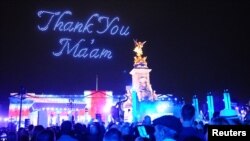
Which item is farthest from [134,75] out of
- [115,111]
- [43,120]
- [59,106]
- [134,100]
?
[43,120]

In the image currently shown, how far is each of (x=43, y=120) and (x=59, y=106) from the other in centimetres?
3542

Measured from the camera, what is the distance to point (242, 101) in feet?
233

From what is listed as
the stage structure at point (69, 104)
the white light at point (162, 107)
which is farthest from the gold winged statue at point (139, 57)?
the white light at point (162, 107)

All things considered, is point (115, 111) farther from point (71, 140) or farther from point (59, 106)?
point (59, 106)

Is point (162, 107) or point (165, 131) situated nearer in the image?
point (165, 131)

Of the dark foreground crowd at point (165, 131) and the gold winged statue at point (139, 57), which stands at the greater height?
the gold winged statue at point (139, 57)

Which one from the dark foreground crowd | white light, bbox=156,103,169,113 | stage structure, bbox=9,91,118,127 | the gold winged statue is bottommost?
the dark foreground crowd

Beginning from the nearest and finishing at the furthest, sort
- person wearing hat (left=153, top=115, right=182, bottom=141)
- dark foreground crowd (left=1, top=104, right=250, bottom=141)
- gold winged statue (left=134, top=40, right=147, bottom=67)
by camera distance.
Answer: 1. person wearing hat (left=153, top=115, right=182, bottom=141)
2. dark foreground crowd (left=1, top=104, right=250, bottom=141)
3. gold winged statue (left=134, top=40, right=147, bottom=67)

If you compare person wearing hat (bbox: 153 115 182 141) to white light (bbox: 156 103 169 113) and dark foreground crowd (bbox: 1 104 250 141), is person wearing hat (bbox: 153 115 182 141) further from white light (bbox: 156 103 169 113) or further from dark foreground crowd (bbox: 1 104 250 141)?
white light (bbox: 156 103 169 113)

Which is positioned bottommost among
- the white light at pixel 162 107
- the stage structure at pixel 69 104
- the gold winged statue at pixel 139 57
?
the white light at pixel 162 107

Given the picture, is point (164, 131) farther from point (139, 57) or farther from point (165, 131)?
point (139, 57)

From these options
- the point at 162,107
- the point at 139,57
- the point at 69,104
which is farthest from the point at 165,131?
the point at 139,57

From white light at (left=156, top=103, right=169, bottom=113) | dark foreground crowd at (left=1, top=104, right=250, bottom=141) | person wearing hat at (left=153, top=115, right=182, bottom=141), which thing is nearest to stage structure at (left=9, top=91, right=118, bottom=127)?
white light at (left=156, top=103, right=169, bottom=113)

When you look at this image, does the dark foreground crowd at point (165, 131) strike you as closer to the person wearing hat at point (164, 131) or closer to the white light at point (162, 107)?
the person wearing hat at point (164, 131)
